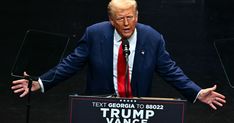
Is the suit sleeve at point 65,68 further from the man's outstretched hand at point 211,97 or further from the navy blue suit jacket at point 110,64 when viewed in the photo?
the man's outstretched hand at point 211,97

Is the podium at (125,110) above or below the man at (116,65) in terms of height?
below

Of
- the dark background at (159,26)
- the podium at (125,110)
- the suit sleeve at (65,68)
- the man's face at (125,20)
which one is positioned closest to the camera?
the podium at (125,110)

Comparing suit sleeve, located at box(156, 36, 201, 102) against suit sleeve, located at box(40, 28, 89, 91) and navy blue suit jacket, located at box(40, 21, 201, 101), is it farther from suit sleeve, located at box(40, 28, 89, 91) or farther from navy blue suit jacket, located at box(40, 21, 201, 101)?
suit sleeve, located at box(40, 28, 89, 91)

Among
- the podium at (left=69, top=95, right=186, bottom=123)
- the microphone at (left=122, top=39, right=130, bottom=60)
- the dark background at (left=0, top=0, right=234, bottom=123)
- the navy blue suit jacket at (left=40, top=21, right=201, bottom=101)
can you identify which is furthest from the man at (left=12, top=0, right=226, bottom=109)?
the dark background at (left=0, top=0, right=234, bottom=123)

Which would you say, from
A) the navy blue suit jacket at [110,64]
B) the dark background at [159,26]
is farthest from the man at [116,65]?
the dark background at [159,26]

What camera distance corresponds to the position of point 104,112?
3.07m

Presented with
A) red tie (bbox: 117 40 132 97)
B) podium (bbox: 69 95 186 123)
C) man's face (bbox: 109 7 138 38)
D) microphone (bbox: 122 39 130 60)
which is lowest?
podium (bbox: 69 95 186 123)

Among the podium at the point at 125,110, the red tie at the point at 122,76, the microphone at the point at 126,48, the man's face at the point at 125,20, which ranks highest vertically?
the man's face at the point at 125,20

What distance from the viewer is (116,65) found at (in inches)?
132

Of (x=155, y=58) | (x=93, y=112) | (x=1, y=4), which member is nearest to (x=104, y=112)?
(x=93, y=112)

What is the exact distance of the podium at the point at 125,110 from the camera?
3.03 m

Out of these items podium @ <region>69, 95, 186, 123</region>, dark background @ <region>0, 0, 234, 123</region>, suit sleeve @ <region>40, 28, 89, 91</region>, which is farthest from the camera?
dark background @ <region>0, 0, 234, 123</region>

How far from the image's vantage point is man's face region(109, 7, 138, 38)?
320 centimetres

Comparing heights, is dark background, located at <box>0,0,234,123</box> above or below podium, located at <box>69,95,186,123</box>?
above
